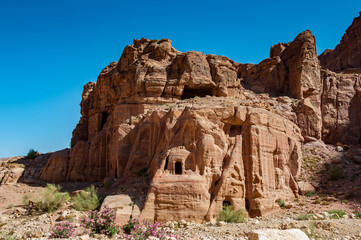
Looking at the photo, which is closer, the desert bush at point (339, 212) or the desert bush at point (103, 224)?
the desert bush at point (103, 224)

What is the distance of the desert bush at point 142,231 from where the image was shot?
13897mm

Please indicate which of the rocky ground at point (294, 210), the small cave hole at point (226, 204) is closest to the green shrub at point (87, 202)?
the rocky ground at point (294, 210)

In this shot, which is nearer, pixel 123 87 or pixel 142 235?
pixel 142 235

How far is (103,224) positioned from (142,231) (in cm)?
234

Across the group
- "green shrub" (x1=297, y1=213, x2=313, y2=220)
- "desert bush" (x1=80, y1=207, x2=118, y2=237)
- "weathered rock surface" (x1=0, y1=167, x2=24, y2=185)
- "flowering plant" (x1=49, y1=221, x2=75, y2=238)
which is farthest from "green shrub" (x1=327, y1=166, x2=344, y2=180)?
"weathered rock surface" (x1=0, y1=167, x2=24, y2=185)

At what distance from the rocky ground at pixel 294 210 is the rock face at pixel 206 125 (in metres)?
1.30

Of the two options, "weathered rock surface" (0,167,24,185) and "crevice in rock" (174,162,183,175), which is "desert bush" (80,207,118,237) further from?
"weathered rock surface" (0,167,24,185)

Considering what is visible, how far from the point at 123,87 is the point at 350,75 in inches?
1269

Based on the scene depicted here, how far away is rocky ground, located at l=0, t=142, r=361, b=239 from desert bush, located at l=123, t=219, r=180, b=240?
0.99 m

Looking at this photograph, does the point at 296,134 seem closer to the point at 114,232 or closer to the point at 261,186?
the point at 261,186

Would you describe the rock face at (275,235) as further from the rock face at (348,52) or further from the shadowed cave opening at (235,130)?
the rock face at (348,52)

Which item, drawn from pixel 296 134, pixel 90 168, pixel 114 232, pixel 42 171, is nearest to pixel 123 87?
pixel 90 168

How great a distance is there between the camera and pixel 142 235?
1374 centimetres

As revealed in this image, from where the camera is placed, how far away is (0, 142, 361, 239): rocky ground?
14977 mm
